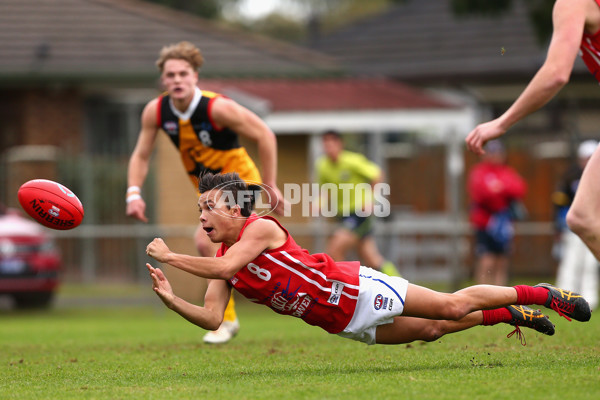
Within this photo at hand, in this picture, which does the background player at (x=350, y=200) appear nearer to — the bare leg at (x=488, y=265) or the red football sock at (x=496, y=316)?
the bare leg at (x=488, y=265)

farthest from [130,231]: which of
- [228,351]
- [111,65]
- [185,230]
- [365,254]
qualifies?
[228,351]

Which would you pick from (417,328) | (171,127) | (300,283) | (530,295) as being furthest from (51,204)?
(530,295)

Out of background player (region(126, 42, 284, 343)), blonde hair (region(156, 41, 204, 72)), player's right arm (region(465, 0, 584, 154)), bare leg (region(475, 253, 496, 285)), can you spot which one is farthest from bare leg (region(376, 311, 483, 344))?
bare leg (region(475, 253, 496, 285))

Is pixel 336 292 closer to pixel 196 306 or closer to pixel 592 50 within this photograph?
pixel 196 306

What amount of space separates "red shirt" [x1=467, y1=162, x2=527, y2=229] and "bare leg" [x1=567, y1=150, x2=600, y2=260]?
8.74 metres

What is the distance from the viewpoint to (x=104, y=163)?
53.1 feet

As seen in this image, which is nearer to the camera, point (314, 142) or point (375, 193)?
point (375, 193)

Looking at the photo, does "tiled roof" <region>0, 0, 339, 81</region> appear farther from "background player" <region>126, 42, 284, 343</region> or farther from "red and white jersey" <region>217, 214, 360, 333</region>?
"red and white jersey" <region>217, 214, 360, 333</region>

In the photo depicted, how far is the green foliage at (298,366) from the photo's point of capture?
528 cm

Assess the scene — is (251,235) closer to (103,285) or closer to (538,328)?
(538,328)

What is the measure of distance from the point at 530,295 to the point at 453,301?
1.71 ft

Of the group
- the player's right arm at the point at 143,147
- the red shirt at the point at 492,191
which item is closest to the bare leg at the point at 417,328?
the player's right arm at the point at 143,147

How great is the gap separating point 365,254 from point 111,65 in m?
7.59

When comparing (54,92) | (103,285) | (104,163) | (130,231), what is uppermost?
(54,92)
